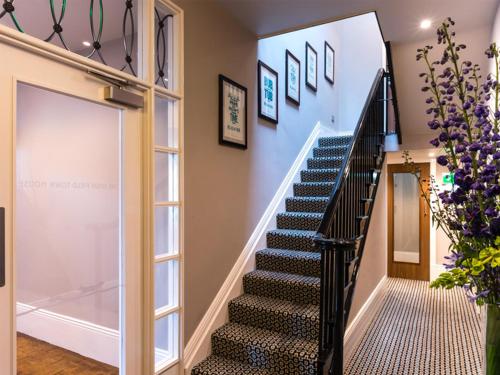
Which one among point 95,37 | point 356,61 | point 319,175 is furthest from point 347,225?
point 356,61

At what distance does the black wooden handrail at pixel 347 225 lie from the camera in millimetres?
1624

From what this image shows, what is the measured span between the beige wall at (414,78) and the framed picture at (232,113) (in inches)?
59.5

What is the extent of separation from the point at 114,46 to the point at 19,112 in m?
0.68

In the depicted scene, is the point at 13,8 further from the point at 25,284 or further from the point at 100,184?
the point at 25,284

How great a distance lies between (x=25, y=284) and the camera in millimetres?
1503

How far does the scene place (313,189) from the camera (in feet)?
12.0

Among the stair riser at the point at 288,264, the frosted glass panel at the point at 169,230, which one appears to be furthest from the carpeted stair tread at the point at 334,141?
the frosted glass panel at the point at 169,230

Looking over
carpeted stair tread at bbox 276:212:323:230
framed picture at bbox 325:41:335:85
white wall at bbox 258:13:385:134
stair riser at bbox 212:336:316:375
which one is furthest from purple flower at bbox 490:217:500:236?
framed picture at bbox 325:41:335:85

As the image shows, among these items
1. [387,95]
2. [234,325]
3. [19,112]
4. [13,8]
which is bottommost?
[234,325]

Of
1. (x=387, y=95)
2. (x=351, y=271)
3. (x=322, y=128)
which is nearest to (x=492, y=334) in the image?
(x=351, y=271)

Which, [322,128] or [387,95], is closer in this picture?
[387,95]

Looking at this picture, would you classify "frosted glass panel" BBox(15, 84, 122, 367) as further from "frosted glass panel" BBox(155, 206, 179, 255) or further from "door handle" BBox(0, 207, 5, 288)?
"frosted glass panel" BBox(155, 206, 179, 255)

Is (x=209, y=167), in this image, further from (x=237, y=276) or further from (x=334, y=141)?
(x=334, y=141)

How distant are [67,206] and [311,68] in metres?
3.62
